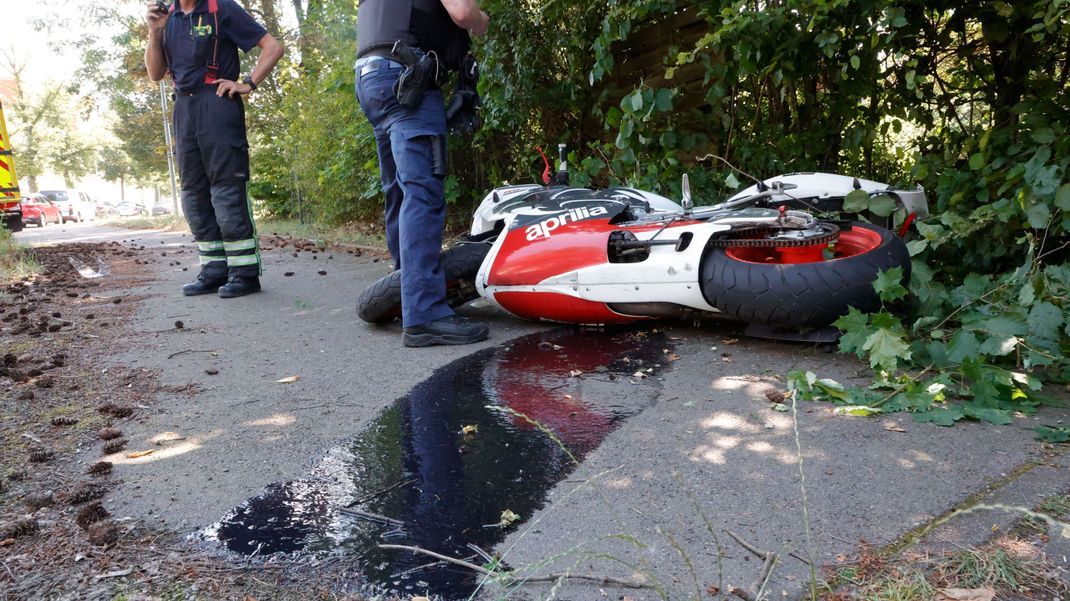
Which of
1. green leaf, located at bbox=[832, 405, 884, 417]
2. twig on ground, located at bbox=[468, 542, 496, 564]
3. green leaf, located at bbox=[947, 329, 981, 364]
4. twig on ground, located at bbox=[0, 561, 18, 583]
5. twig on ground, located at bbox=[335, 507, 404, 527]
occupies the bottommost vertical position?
twig on ground, located at bbox=[0, 561, 18, 583]

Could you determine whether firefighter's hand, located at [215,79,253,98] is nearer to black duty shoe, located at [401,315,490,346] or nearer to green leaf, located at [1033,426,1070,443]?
black duty shoe, located at [401,315,490,346]

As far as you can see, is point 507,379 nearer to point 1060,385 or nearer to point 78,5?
point 1060,385

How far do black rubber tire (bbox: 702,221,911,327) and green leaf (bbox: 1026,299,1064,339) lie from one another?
1.82 feet

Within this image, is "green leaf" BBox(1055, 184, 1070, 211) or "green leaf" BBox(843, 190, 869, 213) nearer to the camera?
"green leaf" BBox(1055, 184, 1070, 211)

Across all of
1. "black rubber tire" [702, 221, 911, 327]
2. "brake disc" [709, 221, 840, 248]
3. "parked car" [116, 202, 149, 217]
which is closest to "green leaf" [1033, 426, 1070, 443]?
"black rubber tire" [702, 221, 911, 327]

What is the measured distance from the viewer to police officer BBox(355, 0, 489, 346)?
3.79 metres

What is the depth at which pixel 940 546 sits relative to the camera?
1.60 meters

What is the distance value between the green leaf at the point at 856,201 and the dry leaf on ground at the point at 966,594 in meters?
2.80

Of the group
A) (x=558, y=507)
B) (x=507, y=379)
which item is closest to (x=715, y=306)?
(x=507, y=379)

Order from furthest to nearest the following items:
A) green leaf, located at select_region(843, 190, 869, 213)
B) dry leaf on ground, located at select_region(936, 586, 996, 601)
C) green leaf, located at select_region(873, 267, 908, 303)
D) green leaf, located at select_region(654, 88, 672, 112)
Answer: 1. green leaf, located at select_region(654, 88, 672, 112)
2. green leaf, located at select_region(843, 190, 869, 213)
3. green leaf, located at select_region(873, 267, 908, 303)
4. dry leaf on ground, located at select_region(936, 586, 996, 601)

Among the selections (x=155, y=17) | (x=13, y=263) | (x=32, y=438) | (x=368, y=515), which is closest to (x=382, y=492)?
(x=368, y=515)

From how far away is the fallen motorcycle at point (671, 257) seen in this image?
3164 millimetres

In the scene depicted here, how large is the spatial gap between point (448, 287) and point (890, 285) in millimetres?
2350

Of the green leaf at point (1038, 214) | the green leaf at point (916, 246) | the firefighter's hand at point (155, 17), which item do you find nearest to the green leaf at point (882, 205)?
the green leaf at point (916, 246)
